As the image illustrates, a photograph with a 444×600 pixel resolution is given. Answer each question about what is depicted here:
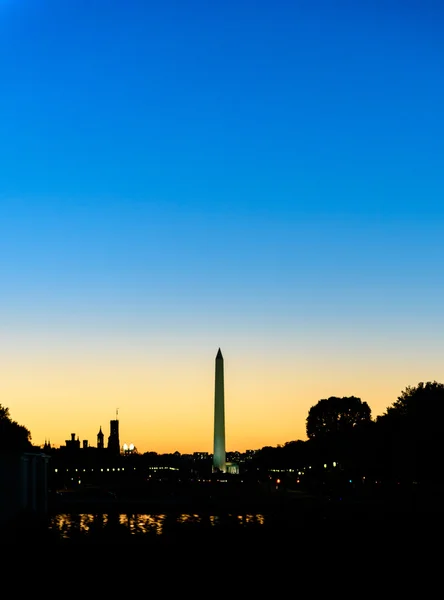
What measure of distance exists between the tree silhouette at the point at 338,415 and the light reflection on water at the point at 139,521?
8246 cm

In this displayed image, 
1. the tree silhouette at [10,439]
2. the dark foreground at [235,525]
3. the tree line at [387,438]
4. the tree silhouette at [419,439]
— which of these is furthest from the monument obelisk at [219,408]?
the dark foreground at [235,525]

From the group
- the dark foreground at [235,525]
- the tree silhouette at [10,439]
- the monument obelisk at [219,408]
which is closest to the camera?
the dark foreground at [235,525]

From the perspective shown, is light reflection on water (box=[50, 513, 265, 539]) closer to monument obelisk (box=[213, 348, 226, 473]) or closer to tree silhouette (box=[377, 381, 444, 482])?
tree silhouette (box=[377, 381, 444, 482])

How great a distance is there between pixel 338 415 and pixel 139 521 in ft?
308

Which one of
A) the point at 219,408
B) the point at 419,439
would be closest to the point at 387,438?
the point at 419,439

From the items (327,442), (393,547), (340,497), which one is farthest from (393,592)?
(327,442)

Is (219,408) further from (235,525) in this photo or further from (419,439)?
(235,525)

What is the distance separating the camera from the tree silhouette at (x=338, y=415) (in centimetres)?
15050

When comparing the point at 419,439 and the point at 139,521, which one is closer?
the point at 139,521

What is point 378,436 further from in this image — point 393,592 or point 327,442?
point 393,592

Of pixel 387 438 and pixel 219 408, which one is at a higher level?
pixel 219 408

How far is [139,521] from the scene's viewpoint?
60.9 m

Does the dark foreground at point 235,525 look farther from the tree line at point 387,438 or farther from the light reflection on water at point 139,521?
the tree line at point 387,438

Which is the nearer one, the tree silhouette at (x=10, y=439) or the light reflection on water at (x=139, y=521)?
the light reflection on water at (x=139, y=521)
